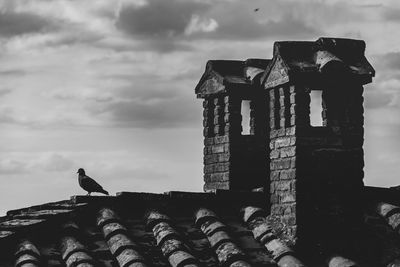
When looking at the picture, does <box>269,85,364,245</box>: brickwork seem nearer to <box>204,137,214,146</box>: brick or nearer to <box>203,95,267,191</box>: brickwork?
<box>203,95,267,191</box>: brickwork

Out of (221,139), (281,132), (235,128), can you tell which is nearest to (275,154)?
Result: (281,132)

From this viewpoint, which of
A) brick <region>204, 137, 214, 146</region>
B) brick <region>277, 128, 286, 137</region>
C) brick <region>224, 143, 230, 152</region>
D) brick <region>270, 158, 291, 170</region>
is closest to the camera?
brick <region>270, 158, 291, 170</region>

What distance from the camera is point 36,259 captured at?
9.33 metres

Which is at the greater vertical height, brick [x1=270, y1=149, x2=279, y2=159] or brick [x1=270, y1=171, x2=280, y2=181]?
brick [x1=270, y1=149, x2=279, y2=159]

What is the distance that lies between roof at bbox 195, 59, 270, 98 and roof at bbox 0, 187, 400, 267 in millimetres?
1714

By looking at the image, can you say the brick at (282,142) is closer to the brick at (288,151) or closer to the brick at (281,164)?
the brick at (288,151)

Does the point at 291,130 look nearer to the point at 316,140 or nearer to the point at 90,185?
the point at 316,140

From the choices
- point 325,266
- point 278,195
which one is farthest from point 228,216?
point 325,266

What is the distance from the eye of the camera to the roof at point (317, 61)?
11.1 m

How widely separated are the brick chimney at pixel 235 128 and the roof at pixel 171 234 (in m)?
0.98

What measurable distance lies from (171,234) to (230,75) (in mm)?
3290

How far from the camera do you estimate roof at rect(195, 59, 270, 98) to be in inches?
492

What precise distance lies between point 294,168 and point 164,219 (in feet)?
5.43

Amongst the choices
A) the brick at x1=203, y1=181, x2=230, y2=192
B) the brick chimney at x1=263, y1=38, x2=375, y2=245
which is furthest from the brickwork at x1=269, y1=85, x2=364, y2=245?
the brick at x1=203, y1=181, x2=230, y2=192
